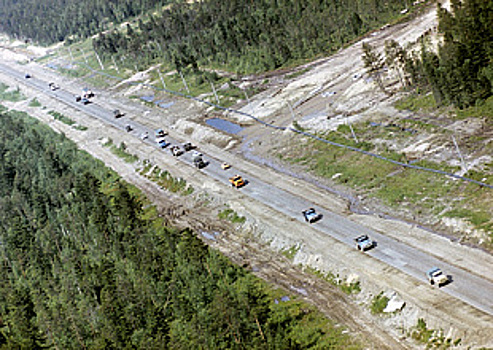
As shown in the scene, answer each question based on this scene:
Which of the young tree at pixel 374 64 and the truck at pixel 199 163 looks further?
the truck at pixel 199 163

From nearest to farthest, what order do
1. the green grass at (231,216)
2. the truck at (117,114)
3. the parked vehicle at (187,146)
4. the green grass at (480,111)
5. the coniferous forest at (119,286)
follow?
the coniferous forest at (119,286) → the green grass at (480,111) → the green grass at (231,216) → the parked vehicle at (187,146) → the truck at (117,114)

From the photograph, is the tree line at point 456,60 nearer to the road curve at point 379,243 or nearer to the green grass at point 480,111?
the green grass at point 480,111

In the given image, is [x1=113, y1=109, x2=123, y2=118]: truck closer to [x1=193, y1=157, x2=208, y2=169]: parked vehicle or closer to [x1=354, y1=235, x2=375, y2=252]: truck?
[x1=193, y1=157, x2=208, y2=169]: parked vehicle

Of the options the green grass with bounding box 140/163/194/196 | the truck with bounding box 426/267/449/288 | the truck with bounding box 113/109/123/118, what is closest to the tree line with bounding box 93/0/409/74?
the truck with bounding box 113/109/123/118

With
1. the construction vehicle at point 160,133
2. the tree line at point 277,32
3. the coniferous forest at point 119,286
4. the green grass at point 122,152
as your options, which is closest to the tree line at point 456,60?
the tree line at point 277,32

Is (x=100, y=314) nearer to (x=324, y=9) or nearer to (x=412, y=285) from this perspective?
(x=412, y=285)

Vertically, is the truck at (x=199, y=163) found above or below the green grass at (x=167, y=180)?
above

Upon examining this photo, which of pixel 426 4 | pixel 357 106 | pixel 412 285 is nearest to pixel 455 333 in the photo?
pixel 412 285
